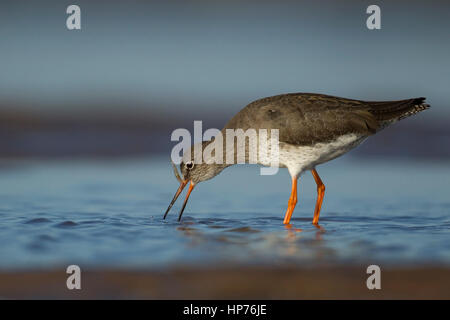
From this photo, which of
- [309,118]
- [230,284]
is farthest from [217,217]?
[230,284]

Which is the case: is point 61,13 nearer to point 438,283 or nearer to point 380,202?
point 380,202

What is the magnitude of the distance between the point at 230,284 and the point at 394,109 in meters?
4.03

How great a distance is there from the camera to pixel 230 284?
554 centimetres

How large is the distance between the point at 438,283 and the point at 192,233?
9.42ft

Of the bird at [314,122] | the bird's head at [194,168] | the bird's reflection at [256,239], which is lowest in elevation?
the bird's reflection at [256,239]

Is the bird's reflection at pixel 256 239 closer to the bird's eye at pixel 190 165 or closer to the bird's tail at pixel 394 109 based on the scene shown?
the bird's eye at pixel 190 165

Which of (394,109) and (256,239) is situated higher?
(394,109)

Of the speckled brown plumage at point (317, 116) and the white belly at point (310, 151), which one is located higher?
the speckled brown plumage at point (317, 116)

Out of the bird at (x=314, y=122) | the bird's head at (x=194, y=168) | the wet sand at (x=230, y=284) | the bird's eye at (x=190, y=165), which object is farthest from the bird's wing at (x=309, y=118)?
the wet sand at (x=230, y=284)

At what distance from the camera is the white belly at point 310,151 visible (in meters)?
8.00

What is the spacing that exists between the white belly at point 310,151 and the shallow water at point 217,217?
2.67ft

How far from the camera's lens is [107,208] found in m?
9.01

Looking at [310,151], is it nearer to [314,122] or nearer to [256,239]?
[314,122]
